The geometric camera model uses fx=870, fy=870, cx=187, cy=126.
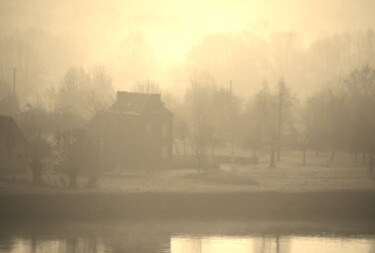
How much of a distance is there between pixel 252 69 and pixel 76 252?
279ft

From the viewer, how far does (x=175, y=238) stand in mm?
37219

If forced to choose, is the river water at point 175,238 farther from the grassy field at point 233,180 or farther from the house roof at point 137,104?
the house roof at point 137,104

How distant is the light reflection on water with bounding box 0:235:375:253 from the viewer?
114 feet

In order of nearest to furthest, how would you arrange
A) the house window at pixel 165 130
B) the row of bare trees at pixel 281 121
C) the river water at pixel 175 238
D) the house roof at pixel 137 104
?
the river water at pixel 175 238, the house roof at pixel 137 104, the house window at pixel 165 130, the row of bare trees at pixel 281 121

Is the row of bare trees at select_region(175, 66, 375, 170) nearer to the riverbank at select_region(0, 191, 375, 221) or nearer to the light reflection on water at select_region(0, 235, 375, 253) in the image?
the riverbank at select_region(0, 191, 375, 221)

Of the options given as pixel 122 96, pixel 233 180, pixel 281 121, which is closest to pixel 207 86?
pixel 281 121

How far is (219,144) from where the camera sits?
71.8 meters

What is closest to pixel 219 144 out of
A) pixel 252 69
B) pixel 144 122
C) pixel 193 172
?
pixel 144 122

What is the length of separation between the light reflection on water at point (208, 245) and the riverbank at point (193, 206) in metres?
3.18

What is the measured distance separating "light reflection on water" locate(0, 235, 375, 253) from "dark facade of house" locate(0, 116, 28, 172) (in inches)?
608

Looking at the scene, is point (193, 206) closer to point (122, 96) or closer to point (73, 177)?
point (73, 177)

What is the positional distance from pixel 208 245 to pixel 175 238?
6.13ft

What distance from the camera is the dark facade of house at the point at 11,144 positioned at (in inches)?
2003

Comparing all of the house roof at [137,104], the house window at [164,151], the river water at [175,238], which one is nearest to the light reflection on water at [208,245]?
the river water at [175,238]
